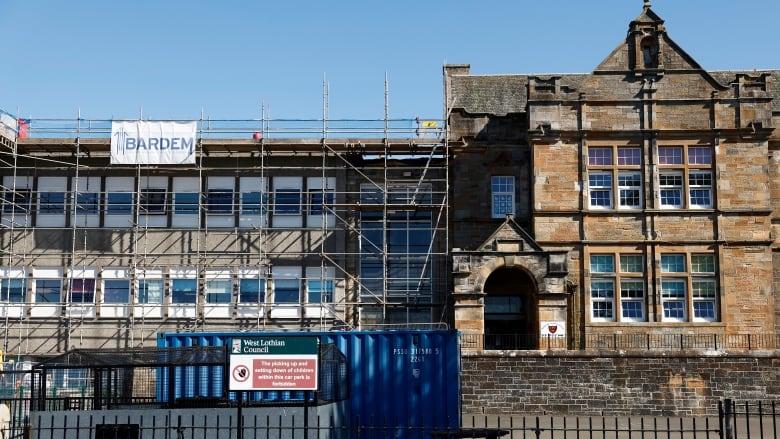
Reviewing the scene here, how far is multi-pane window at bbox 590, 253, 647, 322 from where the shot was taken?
30859 millimetres

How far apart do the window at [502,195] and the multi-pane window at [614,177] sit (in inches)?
112

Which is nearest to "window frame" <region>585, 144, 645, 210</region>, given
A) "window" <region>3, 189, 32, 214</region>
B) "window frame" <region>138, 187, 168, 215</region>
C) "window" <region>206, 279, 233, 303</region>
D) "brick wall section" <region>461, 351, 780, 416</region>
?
"brick wall section" <region>461, 351, 780, 416</region>

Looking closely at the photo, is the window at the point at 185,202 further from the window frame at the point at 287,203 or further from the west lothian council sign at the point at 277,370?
the west lothian council sign at the point at 277,370

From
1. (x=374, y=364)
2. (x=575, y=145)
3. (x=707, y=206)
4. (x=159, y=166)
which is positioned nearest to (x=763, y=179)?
(x=707, y=206)

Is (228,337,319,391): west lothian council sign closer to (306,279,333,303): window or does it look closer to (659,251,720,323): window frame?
(306,279,333,303): window

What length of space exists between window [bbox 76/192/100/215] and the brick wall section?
48.0 feet

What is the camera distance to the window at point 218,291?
107 ft

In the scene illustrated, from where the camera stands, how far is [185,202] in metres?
33.2

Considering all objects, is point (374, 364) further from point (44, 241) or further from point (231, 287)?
point (44, 241)

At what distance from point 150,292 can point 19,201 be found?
18.8 ft

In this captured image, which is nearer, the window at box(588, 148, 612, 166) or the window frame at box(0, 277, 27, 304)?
the window at box(588, 148, 612, 166)

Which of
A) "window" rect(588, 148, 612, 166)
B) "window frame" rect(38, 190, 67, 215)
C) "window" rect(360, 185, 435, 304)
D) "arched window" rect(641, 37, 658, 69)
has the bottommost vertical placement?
"window" rect(360, 185, 435, 304)

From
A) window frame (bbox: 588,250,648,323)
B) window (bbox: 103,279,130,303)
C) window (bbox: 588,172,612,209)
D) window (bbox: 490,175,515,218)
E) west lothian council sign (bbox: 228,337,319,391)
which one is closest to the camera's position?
west lothian council sign (bbox: 228,337,319,391)

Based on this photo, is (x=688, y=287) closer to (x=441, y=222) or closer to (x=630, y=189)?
(x=630, y=189)
